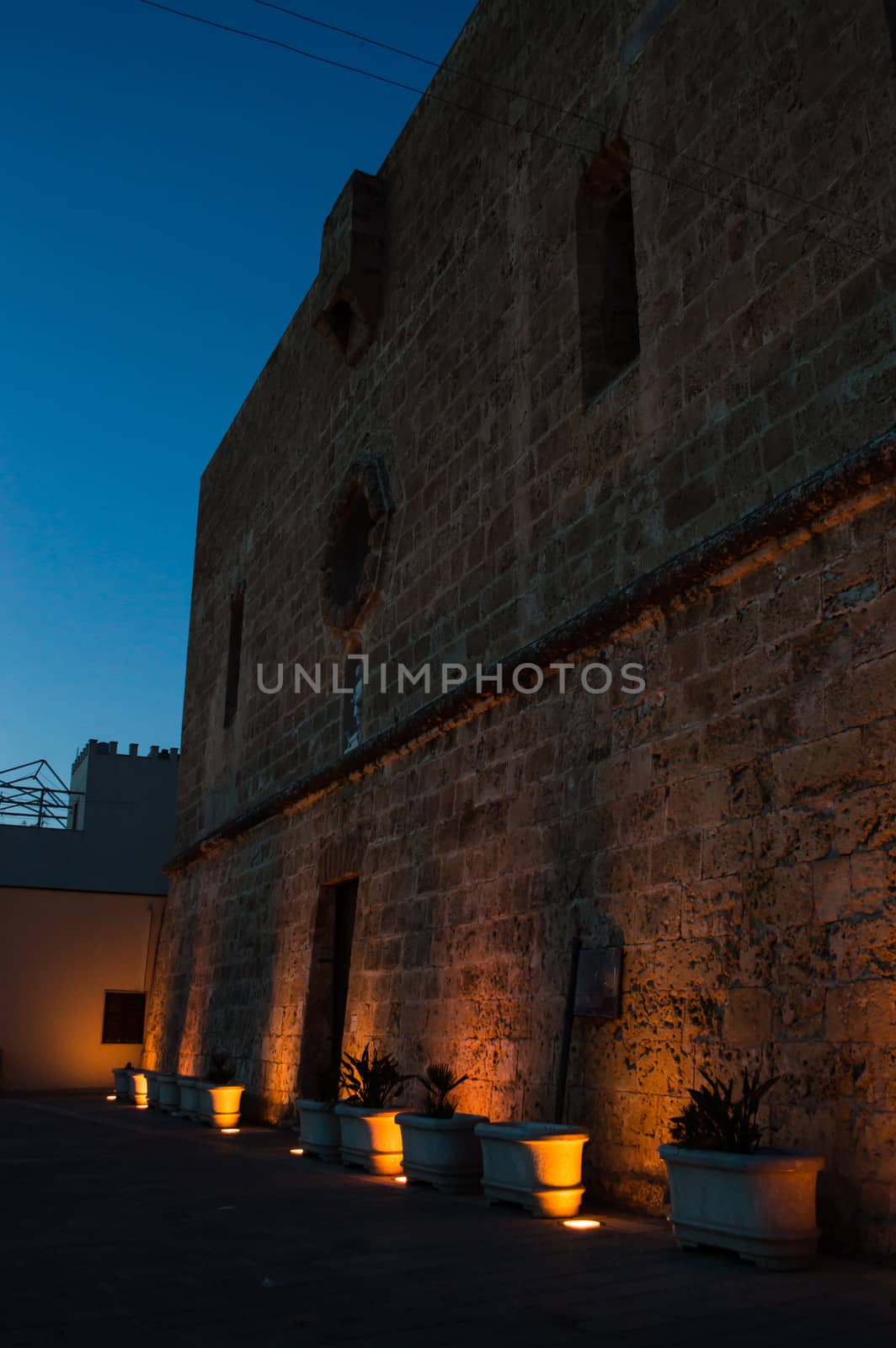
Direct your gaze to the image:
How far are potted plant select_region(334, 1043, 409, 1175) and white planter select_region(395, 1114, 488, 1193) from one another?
1.91 ft

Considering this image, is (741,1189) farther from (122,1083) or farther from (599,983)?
(122,1083)

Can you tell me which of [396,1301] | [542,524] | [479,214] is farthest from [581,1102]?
[479,214]

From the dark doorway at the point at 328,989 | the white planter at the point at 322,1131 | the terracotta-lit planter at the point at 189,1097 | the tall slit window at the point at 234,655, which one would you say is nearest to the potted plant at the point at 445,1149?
the white planter at the point at 322,1131

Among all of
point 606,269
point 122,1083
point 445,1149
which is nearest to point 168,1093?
point 122,1083

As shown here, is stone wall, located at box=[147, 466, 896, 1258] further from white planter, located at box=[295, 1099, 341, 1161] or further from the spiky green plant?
white planter, located at box=[295, 1099, 341, 1161]

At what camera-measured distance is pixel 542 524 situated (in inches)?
257

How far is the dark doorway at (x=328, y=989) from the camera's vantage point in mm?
8734

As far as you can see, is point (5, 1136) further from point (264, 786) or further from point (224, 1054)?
point (264, 786)

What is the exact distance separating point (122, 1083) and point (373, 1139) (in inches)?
298

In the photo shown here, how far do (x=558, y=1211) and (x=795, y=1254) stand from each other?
50.6 inches

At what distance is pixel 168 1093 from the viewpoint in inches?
429

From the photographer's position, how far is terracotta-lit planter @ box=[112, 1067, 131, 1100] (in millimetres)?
12586

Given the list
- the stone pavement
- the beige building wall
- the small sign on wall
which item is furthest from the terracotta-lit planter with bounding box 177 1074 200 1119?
A: the beige building wall

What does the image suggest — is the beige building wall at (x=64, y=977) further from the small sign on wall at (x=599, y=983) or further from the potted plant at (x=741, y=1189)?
the potted plant at (x=741, y=1189)
